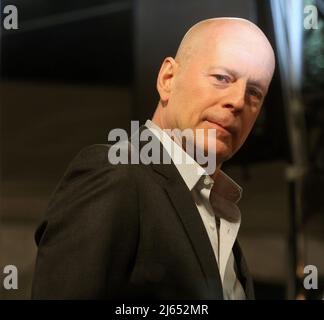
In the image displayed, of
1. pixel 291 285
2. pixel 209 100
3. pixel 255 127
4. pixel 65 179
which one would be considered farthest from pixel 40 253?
pixel 291 285

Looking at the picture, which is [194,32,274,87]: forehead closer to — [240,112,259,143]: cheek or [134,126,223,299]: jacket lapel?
[240,112,259,143]: cheek

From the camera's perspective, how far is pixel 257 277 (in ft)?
4.48

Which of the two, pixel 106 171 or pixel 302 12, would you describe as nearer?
pixel 106 171

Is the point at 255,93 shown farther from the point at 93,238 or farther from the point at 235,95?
the point at 93,238

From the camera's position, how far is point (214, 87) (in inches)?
47.1

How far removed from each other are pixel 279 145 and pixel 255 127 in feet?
0.65

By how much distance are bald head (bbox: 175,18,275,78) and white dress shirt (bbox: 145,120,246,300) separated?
0.57 ft
